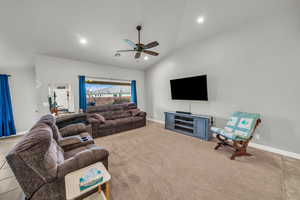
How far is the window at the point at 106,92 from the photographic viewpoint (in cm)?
478

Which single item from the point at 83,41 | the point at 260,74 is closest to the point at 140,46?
the point at 83,41

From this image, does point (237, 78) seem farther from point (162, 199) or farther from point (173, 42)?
point (162, 199)

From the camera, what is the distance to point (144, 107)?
635 cm

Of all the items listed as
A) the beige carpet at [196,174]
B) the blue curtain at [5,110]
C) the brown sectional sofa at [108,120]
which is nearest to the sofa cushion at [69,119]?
the brown sectional sofa at [108,120]

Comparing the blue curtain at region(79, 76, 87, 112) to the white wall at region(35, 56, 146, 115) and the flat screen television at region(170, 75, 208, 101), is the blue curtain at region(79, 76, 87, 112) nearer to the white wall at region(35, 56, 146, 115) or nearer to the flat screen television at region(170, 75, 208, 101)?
the white wall at region(35, 56, 146, 115)

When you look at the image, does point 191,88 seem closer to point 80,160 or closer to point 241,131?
point 241,131

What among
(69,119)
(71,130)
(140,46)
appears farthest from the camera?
(69,119)

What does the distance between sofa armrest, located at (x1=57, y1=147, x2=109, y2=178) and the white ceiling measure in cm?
294

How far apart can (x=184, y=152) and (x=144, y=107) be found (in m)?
3.96

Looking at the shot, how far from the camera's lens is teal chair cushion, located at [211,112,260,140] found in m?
2.39

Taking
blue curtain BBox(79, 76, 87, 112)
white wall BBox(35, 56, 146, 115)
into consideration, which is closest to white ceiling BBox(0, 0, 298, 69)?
white wall BBox(35, 56, 146, 115)

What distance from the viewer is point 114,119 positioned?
4.47m

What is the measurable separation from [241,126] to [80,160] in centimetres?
330

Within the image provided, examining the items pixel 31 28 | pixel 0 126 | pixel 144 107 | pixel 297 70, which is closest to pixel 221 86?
pixel 297 70
